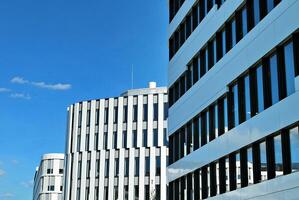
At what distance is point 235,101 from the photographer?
94.7ft

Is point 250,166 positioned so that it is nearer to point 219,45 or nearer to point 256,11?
point 256,11

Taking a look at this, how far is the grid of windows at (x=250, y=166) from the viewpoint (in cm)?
2266

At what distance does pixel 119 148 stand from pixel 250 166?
46.0 metres

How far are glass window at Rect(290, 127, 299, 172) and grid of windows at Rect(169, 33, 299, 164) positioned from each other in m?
1.65

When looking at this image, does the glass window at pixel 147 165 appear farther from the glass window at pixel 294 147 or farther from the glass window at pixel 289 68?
the glass window at pixel 294 147

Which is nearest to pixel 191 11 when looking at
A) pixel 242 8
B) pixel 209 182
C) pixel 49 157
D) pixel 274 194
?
pixel 242 8

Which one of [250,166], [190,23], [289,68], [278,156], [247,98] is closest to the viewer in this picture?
[289,68]

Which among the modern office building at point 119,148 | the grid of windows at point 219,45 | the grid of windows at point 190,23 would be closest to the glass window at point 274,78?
the grid of windows at point 219,45

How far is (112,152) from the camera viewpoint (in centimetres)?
7175

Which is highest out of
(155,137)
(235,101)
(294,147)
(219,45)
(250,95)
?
(155,137)

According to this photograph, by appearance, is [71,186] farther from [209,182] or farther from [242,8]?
[242,8]

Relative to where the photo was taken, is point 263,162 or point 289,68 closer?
point 289,68

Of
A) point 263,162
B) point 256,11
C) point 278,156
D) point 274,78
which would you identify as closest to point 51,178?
point 256,11

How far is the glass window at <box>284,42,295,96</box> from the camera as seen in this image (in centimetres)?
2272
